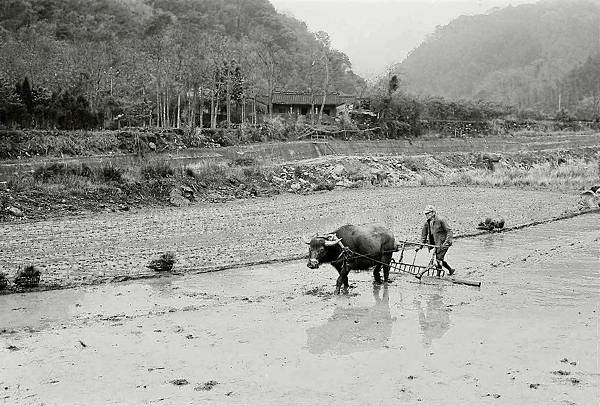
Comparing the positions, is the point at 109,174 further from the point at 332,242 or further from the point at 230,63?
the point at 230,63

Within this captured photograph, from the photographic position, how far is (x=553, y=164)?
54.3 metres

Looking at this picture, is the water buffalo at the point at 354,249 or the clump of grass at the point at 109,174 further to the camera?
the clump of grass at the point at 109,174

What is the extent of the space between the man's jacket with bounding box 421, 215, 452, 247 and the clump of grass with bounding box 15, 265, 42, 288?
8.52 metres

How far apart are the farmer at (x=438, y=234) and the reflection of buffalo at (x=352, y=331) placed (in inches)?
95.0

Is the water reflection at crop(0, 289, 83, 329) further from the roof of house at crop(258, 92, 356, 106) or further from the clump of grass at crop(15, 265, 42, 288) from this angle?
the roof of house at crop(258, 92, 356, 106)

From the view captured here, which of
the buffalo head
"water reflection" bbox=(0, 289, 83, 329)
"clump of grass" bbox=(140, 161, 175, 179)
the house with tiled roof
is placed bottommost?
"water reflection" bbox=(0, 289, 83, 329)

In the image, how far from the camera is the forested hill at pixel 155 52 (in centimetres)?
4950

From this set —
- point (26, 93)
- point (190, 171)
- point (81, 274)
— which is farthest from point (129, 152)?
point (81, 274)

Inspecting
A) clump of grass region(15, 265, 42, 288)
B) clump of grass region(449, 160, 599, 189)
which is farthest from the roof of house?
clump of grass region(15, 265, 42, 288)

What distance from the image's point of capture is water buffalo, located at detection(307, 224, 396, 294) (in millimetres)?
13062

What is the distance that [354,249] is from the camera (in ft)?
44.3

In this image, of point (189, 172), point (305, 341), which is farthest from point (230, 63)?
point (305, 341)

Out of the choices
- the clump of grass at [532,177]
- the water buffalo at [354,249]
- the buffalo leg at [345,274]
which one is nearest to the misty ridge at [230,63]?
the clump of grass at [532,177]

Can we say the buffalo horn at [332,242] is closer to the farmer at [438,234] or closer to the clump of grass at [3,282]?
the farmer at [438,234]
